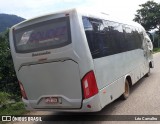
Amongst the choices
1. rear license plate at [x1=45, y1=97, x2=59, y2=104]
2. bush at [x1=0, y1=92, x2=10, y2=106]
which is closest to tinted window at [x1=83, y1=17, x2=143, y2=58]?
rear license plate at [x1=45, y1=97, x2=59, y2=104]

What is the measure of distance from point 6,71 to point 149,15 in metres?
53.6

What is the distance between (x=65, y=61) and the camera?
613 centimetres

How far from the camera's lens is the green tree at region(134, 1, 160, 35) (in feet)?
200

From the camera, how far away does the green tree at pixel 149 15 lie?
60.9m

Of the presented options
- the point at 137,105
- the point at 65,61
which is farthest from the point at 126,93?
the point at 65,61

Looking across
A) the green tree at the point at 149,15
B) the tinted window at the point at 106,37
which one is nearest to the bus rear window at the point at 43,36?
the tinted window at the point at 106,37

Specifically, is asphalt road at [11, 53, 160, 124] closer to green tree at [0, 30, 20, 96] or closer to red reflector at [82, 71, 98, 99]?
red reflector at [82, 71, 98, 99]

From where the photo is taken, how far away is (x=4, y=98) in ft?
30.3

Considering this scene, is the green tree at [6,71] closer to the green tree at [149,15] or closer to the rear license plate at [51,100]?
the rear license plate at [51,100]

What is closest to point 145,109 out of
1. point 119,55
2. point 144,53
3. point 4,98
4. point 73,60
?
point 119,55

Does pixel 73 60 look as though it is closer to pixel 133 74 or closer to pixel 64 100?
pixel 64 100

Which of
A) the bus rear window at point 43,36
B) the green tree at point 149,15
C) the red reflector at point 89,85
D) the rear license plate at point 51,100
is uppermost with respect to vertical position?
the bus rear window at point 43,36

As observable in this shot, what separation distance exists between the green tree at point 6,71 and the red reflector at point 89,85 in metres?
5.46

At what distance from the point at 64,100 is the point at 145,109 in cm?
240
